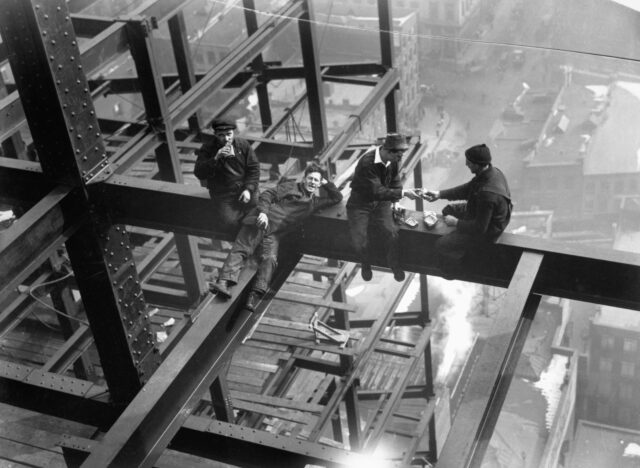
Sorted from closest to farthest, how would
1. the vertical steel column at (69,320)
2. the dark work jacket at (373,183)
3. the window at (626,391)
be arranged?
the dark work jacket at (373,183) → the vertical steel column at (69,320) → the window at (626,391)

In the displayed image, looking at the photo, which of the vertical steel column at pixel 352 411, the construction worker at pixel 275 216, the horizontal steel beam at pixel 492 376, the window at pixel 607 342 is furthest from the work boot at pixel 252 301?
the window at pixel 607 342

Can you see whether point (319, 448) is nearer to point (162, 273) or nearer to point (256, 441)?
point (256, 441)

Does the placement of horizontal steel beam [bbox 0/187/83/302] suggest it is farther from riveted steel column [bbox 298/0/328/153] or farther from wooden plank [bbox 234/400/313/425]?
riveted steel column [bbox 298/0/328/153]

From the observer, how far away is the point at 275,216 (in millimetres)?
7988

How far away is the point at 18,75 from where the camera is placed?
7375 mm

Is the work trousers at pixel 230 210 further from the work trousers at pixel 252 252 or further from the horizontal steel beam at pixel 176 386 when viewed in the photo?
the horizontal steel beam at pixel 176 386

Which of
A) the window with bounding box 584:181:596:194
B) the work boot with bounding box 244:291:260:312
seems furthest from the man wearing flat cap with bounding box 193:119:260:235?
the window with bounding box 584:181:596:194

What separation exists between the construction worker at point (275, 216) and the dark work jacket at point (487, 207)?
142 cm

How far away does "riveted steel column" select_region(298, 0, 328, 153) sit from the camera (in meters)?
13.6

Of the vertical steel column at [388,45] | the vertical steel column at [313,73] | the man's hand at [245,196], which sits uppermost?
the vertical steel column at [388,45]

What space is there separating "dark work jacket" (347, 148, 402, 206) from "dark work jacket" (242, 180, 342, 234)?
0.78 feet

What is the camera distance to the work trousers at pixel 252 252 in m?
7.59

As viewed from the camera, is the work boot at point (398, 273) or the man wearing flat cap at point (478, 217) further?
the work boot at point (398, 273)

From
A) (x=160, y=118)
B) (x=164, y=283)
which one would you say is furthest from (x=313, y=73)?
(x=164, y=283)
